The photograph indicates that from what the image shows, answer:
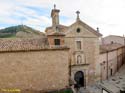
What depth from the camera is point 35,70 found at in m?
16.1

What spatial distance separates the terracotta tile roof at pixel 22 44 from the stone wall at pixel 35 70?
0.51 m

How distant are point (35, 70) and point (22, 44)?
3233 millimetres

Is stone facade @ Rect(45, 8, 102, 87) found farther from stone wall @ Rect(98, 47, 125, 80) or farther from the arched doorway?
stone wall @ Rect(98, 47, 125, 80)

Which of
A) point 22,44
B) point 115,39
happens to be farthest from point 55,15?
point 115,39

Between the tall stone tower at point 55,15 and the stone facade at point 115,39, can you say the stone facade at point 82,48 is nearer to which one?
the tall stone tower at point 55,15

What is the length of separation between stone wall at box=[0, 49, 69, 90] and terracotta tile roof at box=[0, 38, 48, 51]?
51cm

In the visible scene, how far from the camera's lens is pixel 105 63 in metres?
29.6

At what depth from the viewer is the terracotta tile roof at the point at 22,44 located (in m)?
16.0

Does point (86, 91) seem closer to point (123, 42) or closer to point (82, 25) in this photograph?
point (82, 25)

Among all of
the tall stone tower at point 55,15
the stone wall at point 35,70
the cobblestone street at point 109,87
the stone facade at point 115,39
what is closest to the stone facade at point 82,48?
the tall stone tower at point 55,15

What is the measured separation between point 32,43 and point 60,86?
539 cm

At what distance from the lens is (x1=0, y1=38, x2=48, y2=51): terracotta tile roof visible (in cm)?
1600

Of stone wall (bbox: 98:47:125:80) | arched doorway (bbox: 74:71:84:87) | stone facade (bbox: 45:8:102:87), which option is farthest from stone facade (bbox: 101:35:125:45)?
arched doorway (bbox: 74:71:84:87)

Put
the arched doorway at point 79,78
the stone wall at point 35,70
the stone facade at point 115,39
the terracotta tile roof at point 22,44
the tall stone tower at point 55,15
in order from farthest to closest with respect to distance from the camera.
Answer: the stone facade at point 115,39 → the arched doorway at point 79,78 → the tall stone tower at point 55,15 → the terracotta tile roof at point 22,44 → the stone wall at point 35,70
